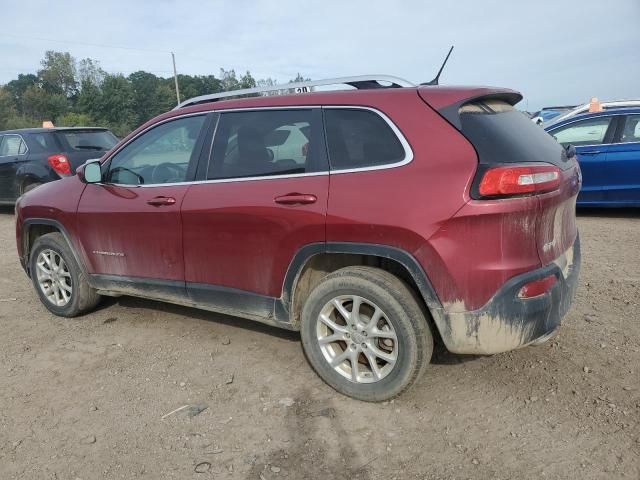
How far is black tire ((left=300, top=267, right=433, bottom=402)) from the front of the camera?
2.80 metres

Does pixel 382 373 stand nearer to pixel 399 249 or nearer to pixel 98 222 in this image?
pixel 399 249

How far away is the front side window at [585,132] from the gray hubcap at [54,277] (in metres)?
6.62

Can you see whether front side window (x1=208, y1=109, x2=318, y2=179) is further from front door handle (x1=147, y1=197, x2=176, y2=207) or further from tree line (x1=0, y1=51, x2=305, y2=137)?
tree line (x1=0, y1=51, x2=305, y2=137)

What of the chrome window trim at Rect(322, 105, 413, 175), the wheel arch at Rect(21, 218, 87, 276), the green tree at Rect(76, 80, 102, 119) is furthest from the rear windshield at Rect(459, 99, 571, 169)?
the green tree at Rect(76, 80, 102, 119)

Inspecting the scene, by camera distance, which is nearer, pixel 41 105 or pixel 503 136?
pixel 503 136

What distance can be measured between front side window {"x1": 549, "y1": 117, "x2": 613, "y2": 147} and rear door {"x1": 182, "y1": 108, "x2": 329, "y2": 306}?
5.76 m

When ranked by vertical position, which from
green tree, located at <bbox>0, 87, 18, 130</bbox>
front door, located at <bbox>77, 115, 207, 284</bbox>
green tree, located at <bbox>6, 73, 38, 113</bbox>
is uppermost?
green tree, located at <bbox>6, 73, 38, 113</bbox>

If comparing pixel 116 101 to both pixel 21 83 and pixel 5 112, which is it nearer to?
pixel 5 112

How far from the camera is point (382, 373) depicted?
2971mm

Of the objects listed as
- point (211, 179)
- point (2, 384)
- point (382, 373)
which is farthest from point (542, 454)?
point (2, 384)

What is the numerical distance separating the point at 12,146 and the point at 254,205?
27.1 feet

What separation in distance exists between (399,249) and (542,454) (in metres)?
1.19

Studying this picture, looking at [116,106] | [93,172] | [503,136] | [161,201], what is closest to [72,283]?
[93,172]

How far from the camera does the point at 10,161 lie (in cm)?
941
